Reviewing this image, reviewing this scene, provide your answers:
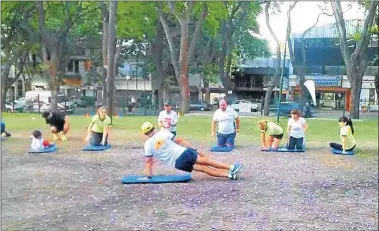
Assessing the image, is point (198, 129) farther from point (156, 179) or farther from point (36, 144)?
point (36, 144)

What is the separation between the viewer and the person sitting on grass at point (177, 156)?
312 cm

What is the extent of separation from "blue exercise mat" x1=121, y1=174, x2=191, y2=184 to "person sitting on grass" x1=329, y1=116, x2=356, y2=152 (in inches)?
43.6

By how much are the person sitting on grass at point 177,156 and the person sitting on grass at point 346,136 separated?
78 cm

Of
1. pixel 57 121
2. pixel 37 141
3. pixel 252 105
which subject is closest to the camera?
pixel 252 105

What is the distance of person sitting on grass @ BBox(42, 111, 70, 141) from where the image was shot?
11.3ft

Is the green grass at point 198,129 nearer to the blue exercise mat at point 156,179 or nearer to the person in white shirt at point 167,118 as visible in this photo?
the person in white shirt at point 167,118

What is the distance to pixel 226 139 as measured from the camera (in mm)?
3746

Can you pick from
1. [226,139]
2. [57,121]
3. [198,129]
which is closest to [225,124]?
[226,139]

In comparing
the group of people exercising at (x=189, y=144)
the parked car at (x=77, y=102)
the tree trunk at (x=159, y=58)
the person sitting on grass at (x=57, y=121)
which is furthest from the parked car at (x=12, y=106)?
the tree trunk at (x=159, y=58)

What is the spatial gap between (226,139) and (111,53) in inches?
47.3

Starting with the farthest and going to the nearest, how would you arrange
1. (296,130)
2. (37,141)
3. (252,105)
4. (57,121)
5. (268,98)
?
(37,141), (57,121), (296,130), (252,105), (268,98)

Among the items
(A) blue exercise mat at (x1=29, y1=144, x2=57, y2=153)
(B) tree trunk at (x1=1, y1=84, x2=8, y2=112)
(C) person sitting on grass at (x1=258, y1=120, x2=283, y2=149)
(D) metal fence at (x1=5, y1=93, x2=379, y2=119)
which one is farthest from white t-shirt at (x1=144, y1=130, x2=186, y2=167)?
(A) blue exercise mat at (x1=29, y1=144, x2=57, y2=153)

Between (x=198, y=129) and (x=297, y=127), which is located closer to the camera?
(x=297, y=127)

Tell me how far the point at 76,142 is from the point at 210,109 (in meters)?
1.60
